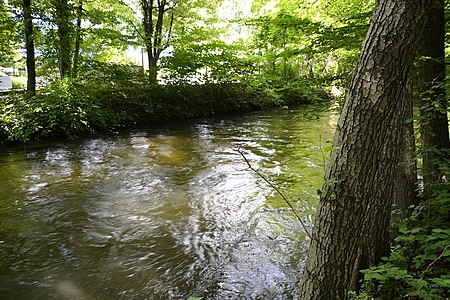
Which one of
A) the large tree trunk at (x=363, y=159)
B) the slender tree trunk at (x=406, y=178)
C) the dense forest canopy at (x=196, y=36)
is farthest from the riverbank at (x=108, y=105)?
the large tree trunk at (x=363, y=159)

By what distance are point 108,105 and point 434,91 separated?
11.0m

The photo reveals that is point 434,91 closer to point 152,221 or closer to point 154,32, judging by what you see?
point 152,221

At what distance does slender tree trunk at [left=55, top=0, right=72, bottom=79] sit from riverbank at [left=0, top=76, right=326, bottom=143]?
3.05 ft

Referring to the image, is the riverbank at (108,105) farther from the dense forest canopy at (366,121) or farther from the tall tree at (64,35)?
the tall tree at (64,35)

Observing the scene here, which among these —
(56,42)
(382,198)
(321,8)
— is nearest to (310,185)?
(382,198)

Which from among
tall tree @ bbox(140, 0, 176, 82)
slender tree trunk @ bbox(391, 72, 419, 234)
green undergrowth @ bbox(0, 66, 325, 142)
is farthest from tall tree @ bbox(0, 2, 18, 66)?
slender tree trunk @ bbox(391, 72, 419, 234)

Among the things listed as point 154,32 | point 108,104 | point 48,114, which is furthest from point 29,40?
point 154,32

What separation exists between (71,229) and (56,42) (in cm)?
839

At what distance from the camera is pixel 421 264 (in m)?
2.76

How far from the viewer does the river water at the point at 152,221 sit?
3.57 m

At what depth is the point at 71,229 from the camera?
188 inches

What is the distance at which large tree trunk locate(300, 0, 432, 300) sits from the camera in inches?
83.5

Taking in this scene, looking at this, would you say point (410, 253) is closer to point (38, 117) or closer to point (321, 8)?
point (321, 8)

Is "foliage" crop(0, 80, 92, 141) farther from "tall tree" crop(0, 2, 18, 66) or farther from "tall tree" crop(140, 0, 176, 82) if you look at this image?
"tall tree" crop(140, 0, 176, 82)
